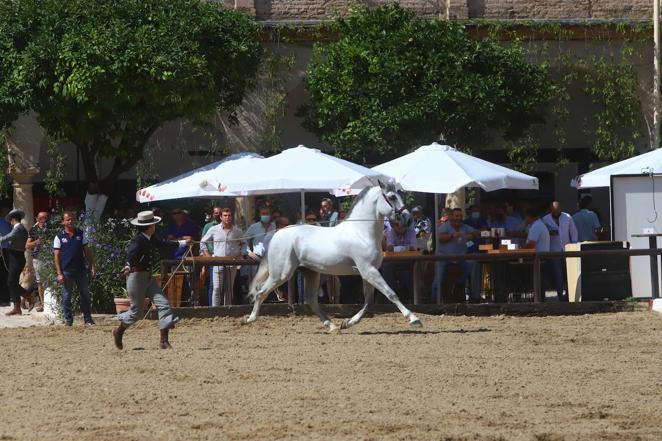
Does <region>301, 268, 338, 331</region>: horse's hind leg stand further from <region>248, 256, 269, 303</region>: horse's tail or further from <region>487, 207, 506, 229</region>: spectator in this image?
<region>487, 207, 506, 229</region>: spectator

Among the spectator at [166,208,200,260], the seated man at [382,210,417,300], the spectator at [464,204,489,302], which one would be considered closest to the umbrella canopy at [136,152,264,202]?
the spectator at [166,208,200,260]

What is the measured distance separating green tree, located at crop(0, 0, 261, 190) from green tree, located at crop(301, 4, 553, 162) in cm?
264

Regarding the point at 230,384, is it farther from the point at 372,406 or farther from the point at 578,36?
the point at 578,36

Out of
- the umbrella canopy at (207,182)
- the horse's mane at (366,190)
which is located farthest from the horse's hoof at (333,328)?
the umbrella canopy at (207,182)

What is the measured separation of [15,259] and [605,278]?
942 centimetres

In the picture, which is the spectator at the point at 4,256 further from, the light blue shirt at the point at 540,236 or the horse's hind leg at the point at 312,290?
the light blue shirt at the point at 540,236

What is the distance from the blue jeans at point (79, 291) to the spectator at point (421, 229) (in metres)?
5.72

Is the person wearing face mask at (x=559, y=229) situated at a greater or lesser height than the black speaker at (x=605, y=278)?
greater

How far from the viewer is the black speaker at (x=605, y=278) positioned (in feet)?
66.4

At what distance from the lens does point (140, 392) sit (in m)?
11.9

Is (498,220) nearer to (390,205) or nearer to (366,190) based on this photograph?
(366,190)

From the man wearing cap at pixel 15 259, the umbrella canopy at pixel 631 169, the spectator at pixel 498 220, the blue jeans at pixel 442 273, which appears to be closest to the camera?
the blue jeans at pixel 442 273

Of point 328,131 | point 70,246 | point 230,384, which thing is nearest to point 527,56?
point 328,131

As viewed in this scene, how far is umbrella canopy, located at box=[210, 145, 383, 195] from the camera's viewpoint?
1962cm
